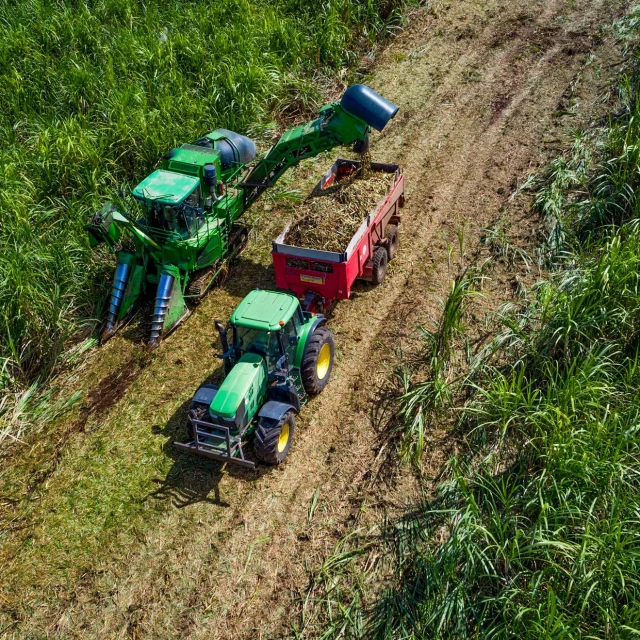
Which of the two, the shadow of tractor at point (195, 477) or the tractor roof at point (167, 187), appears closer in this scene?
the shadow of tractor at point (195, 477)

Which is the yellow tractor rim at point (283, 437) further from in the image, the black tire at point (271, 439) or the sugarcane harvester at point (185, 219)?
the sugarcane harvester at point (185, 219)

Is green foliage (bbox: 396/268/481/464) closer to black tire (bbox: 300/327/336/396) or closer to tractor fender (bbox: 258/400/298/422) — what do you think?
black tire (bbox: 300/327/336/396)

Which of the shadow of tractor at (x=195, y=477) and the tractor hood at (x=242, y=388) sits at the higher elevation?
the tractor hood at (x=242, y=388)

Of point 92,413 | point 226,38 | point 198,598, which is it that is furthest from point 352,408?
point 226,38

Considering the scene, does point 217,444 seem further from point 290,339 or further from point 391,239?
point 391,239

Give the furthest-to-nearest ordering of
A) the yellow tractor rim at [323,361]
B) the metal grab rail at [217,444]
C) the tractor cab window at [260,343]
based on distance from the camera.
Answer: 1. the yellow tractor rim at [323,361]
2. the tractor cab window at [260,343]
3. the metal grab rail at [217,444]

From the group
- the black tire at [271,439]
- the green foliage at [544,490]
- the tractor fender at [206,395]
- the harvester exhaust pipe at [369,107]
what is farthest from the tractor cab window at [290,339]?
the harvester exhaust pipe at [369,107]

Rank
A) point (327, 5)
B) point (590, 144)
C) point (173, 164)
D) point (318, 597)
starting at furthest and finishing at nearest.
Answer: point (327, 5)
point (590, 144)
point (173, 164)
point (318, 597)

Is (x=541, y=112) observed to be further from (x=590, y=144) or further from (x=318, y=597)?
(x=318, y=597)
